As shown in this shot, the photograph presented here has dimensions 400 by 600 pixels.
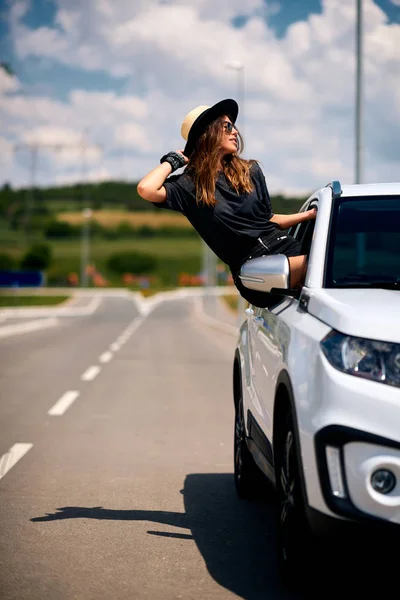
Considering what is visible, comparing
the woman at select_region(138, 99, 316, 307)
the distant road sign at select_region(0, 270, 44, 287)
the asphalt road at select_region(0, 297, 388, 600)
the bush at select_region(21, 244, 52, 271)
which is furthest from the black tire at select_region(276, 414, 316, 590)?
the bush at select_region(21, 244, 52, 271)

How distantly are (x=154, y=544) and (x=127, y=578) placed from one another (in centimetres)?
64

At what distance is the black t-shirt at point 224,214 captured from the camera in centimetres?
505

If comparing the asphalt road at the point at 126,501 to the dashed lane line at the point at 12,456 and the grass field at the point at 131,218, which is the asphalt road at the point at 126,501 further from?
the grass field at the point at 131,218

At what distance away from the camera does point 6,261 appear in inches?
5167

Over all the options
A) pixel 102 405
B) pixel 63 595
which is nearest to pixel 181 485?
pixel 63 595

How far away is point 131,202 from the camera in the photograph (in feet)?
613

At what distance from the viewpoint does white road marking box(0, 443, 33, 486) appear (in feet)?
23.2

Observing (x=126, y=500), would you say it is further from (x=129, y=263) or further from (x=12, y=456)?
(x=129, y=263)

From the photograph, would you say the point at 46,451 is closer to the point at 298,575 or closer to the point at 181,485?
the point at 181,485

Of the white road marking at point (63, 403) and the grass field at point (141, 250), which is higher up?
the white road marking at point (63, 403)

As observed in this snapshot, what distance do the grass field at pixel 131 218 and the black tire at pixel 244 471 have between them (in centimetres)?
15958

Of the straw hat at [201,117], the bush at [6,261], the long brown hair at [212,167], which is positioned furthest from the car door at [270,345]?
the bush at [6,261]

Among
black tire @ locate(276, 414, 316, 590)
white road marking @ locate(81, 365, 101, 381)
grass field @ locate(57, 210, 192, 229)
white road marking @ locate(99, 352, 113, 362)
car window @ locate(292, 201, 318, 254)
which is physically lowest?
white road marking @ locate(99, 352, 113, 362)

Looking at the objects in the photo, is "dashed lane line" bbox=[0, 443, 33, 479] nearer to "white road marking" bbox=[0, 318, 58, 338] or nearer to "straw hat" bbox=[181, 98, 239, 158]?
"straw hat" bbox=[181, 98, 239, 158]
